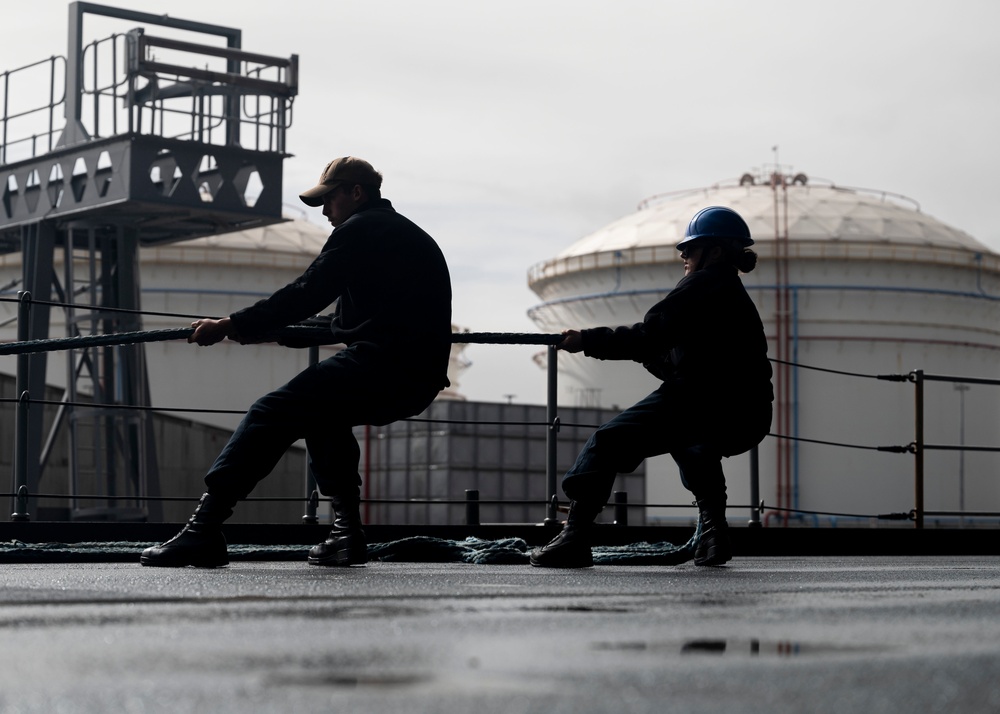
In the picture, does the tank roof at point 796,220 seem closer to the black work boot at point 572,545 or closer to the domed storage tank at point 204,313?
the domed storage tank at point 204,313

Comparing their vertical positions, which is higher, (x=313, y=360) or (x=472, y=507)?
(x=313, y=360)

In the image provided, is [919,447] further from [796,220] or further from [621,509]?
[796,220]

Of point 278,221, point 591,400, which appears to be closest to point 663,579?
point 278,221

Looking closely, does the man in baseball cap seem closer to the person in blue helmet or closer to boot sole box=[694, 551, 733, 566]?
the person in blue helmet

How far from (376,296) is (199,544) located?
→ 3.46ft

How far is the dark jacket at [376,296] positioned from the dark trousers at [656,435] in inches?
30.5

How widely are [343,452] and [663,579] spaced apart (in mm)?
1398

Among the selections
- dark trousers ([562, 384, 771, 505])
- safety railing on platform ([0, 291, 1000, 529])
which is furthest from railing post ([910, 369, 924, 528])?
dark trousers ([562, 384, 771, 505])

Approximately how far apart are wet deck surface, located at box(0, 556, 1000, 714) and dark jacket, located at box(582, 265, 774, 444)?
1514 millimetres

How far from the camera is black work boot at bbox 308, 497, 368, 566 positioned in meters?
5.78

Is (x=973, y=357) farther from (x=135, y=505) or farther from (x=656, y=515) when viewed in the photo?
(x=135, y=505)

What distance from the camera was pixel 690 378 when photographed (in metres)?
5.91

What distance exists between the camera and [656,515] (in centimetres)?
3409

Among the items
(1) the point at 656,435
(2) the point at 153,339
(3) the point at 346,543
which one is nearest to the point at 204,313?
(2) the point at 153,339
